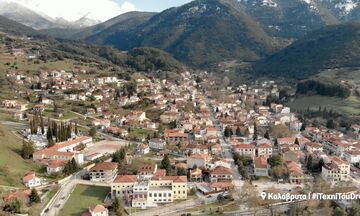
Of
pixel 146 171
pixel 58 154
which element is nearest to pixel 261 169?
→ pixel 146 171

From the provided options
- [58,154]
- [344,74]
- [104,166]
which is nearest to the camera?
[104,166]

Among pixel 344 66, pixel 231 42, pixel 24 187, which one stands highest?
pixel 231 42

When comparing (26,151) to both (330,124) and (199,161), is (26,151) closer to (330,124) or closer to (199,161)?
(199,161)

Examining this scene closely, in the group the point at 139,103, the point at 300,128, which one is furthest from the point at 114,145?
the point at 300,128

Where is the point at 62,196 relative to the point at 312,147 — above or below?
below

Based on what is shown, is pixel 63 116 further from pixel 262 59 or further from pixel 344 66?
pixel 262 59

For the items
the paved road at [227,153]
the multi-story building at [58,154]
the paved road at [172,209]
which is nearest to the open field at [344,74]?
the paved road at [227,153]

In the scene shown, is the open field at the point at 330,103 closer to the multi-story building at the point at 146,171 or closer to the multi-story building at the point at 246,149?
the multi-story building at the point at 246,149

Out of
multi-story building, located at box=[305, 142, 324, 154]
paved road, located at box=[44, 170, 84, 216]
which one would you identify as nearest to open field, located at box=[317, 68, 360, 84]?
multi-story building, located at box=[305, 142, 324, 154]
